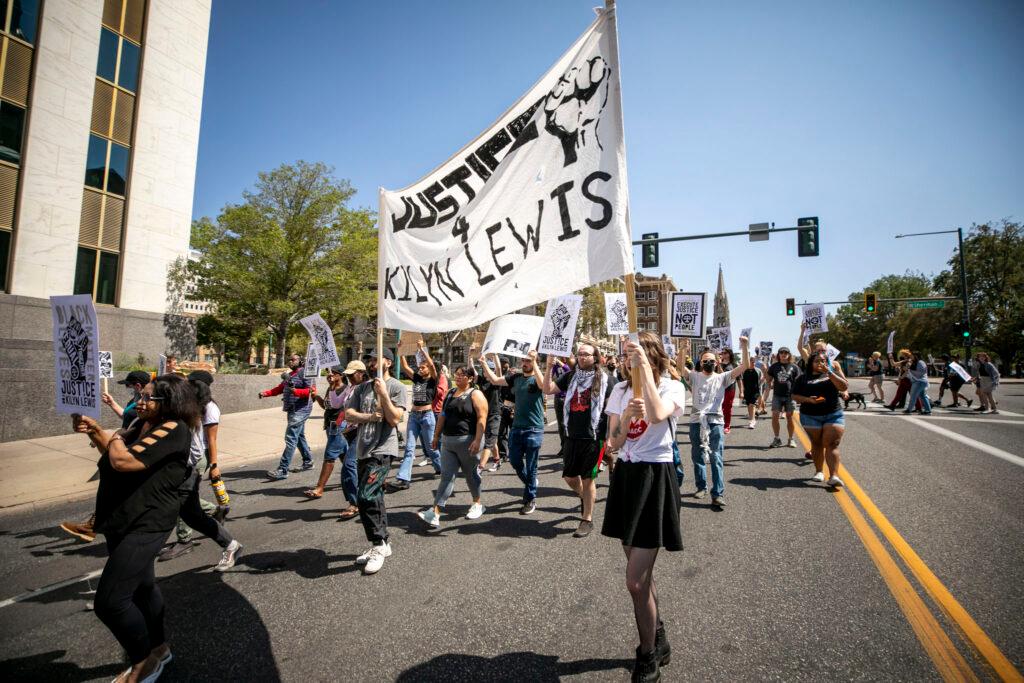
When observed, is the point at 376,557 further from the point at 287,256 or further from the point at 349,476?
the point at 287,256

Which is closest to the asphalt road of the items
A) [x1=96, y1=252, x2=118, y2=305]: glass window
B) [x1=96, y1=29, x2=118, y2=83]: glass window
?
[x1=96, y1=252, x2=118, y2=305]: glass window

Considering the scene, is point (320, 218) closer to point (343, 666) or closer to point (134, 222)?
point (134, 222)

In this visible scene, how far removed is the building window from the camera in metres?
15.7

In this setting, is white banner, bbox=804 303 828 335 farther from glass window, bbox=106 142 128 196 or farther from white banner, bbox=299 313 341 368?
glass window, bbox=106 142 128 196

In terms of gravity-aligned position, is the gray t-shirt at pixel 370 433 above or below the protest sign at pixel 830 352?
below

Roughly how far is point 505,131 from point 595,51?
0.90m

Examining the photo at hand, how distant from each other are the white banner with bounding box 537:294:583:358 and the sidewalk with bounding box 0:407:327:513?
18.9 ft

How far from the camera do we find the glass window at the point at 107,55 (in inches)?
643

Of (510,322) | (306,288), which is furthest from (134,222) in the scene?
(510,322)

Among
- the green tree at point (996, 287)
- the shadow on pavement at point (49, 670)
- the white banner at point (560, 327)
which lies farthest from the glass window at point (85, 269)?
the green tree at point (996, 287)

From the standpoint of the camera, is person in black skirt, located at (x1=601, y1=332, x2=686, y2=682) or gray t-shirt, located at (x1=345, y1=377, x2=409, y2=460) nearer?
person in black skirt, located at (x1=601, y1=332, x2=686, y2=682)

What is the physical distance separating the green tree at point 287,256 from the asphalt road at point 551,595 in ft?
65.3

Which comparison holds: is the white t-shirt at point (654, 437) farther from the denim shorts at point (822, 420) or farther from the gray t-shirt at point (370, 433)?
the denim shorts at point (822, 420)

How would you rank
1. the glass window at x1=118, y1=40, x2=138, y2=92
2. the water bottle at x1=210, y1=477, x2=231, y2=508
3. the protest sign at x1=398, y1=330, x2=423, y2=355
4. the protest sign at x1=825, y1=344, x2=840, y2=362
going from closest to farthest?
the protest sign at x1=398, y1=330, x2=423, y2=355, the water bottle at x1=210, y1=477, x2=231, y2=508, the protest sign at x1=825, y1=344, x2=840, y2=362, the glass window at x1=118, y1=40, x2=138, y2=92
